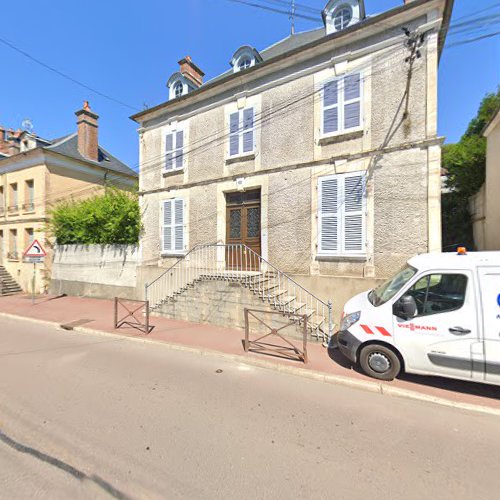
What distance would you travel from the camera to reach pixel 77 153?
14.9 meters

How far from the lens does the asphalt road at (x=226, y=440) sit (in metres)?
2.15

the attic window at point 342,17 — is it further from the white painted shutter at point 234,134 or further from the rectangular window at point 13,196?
the rectangular window at point 13,196

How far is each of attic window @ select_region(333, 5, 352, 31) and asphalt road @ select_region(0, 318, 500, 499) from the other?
8.81 meters

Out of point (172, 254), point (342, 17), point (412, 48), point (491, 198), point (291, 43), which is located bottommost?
point (172, 254)

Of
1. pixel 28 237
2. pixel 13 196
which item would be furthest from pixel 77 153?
pixel 28 237

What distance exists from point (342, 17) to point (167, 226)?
8.16 m

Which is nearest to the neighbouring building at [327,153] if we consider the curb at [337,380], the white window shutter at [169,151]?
the white window shutter at [169,151]

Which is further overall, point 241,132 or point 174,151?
point 174,151

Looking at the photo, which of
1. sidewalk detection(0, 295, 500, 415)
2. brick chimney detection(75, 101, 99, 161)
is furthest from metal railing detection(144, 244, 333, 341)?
brick chimney detection(75, 101, 99, 161)

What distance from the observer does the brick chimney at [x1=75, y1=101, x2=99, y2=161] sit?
15.0 metres

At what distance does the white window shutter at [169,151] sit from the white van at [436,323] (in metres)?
8.30

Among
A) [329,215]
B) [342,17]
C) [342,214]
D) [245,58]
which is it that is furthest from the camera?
[245,58]

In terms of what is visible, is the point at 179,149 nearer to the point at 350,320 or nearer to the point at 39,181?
the point at 350,320

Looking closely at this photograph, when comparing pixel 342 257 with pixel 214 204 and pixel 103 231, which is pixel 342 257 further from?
pixel 103 231
